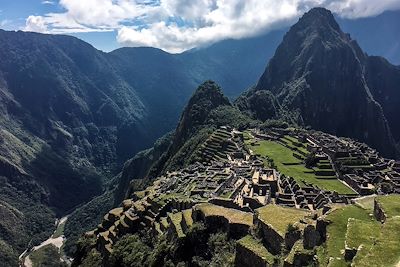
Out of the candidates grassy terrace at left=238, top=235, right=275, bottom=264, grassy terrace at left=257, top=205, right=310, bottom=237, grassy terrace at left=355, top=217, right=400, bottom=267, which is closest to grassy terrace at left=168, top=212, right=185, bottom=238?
grassy terrace at left=257, top=205, right=310, bottom=237

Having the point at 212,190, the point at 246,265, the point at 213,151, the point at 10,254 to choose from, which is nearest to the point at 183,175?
the point at 212,190

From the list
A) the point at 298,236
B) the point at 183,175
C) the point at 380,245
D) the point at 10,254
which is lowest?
the point at 10,254

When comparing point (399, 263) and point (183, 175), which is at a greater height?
point (399, 263)

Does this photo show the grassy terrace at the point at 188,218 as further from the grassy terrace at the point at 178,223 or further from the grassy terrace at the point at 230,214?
the grassy terrace at the point at 230,214

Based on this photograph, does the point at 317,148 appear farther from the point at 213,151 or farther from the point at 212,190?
the point at 212,190

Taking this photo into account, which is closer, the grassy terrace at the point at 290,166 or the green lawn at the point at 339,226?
the green lawn at the point at 339,226

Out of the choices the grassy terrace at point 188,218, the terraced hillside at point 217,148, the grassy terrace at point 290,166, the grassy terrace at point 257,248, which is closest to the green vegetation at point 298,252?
the grassy terrace at point 257,248

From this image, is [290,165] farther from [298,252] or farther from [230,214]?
[298,252]
